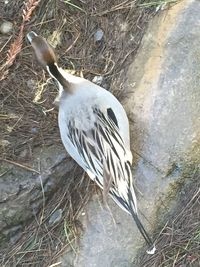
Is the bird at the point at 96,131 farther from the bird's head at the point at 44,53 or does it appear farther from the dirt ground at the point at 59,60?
the dirt ground at the point at 59,60

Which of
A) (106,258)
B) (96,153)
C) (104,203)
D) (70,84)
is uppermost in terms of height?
(70,84)

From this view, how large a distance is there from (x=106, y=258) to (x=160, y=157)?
0.62m

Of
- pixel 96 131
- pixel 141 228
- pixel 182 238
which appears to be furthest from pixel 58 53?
pixel 182 238

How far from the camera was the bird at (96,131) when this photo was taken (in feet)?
10.2

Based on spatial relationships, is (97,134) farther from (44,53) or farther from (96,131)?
(44,53)

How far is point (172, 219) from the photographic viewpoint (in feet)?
11.1

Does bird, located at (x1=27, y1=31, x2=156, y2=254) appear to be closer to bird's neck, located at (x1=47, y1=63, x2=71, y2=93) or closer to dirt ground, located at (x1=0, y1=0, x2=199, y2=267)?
bird's neck, located at (x1=47, y1=63, x2=71, y2=93)

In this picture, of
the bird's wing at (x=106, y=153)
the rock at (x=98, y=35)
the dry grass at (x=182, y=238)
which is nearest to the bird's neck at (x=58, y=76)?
the bird's wing at (x=106, y=153)

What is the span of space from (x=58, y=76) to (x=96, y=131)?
34cm

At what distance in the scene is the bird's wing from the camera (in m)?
3.10

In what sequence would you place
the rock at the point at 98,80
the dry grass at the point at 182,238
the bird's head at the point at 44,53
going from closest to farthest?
1. the bird's head at the point at 44,53
2. the dry grass at the point at 182,238
3. the rock at the point at 98,80

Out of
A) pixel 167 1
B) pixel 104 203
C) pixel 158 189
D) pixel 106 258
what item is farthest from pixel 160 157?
pixel 167 1

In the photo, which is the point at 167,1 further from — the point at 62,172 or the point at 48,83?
the point at 62,172

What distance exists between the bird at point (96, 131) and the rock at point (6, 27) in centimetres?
56
